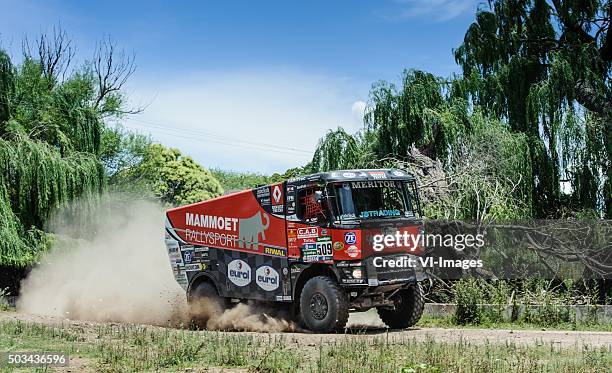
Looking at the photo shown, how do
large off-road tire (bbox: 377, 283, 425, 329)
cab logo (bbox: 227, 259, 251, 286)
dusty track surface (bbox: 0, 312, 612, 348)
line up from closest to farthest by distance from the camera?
dusty track surface (bbox: 0, 312, 612, 348) → large off-road tire (bbox: 377, 283, 425, 329) → cab logo (bbox: 227, 259, 251, 286)

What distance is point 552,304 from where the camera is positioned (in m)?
18.6

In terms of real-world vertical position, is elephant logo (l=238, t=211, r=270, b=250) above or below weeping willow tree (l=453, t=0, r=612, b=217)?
below

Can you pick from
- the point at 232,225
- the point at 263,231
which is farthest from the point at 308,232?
the point at 232,225

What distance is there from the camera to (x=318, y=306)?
1627cm

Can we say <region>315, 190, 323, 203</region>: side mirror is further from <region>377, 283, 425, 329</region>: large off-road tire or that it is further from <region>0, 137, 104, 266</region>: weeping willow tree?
<region>0, 137, 104, 266</region>: weeping willow tree

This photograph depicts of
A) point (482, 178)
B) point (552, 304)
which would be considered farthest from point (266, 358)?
point (482, 178)

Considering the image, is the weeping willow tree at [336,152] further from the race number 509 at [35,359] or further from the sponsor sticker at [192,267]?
the race number 509 at [35,359]

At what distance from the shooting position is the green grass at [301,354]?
1064 centimetres

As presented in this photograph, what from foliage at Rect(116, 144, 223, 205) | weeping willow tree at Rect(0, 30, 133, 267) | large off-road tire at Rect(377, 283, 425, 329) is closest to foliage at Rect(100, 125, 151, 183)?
foliage at Rect(116, 144, 223, 205)

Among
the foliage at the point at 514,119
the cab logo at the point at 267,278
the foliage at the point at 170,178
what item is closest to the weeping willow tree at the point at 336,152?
the foliage at the point at 514,119

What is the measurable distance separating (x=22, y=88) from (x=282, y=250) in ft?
54.3

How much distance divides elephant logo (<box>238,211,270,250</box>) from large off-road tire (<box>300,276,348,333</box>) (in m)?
1.99

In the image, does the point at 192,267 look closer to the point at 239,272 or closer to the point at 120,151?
the point at 239,272

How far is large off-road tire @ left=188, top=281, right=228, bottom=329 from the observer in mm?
19328
